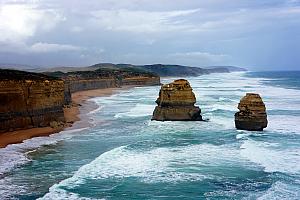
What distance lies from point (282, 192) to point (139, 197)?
16.8 ft

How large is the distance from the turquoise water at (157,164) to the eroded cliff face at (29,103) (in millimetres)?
2965

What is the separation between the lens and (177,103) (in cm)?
3353

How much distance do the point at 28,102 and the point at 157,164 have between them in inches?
552

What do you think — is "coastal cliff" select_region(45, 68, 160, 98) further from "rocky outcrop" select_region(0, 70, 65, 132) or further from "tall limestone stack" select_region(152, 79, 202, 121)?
"tall limestone stack" select_region(152, 79, 202, 121)

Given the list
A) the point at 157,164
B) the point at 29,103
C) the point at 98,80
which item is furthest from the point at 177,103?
the point at 98,80

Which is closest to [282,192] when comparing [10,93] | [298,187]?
[298,187]

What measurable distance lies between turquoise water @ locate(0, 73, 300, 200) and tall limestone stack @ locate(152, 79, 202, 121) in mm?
1080

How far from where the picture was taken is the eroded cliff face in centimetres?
3000

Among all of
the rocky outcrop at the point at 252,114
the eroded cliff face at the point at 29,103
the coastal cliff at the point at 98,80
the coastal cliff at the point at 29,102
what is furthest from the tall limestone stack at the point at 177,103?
the coastal cliff at the point at 98,80

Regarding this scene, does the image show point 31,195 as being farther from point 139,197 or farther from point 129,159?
point 129,159

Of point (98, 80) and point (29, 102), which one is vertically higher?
point (98, 80)

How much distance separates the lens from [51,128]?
3212cm

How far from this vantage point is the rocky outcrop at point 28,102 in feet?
98.6

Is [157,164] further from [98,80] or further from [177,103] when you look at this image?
[98,80]
